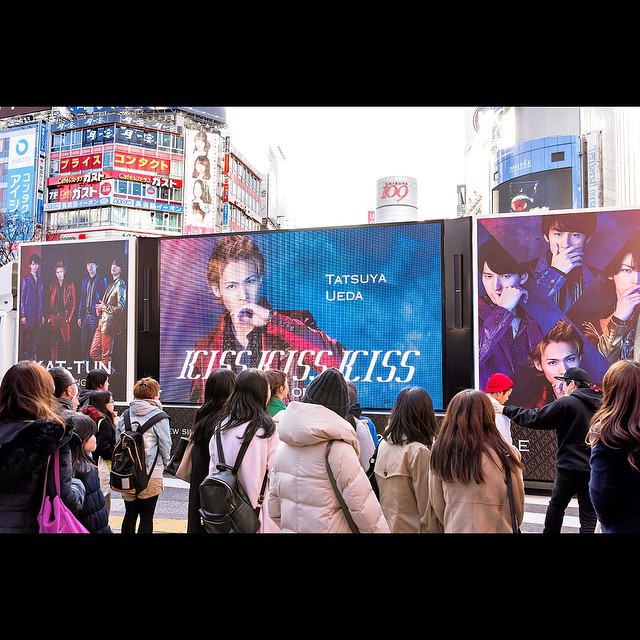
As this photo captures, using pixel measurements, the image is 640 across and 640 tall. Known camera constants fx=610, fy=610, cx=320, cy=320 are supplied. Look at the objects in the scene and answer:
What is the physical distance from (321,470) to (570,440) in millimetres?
2614

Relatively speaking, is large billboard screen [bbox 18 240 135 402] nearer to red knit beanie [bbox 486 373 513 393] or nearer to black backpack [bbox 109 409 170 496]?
black backpack [bbox 109 409 170 496]

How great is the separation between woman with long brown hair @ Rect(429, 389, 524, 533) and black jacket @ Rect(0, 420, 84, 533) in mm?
2003

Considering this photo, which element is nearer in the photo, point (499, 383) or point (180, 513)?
point (499, 383)

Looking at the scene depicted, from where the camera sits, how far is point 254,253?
8.54 meters

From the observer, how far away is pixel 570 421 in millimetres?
4820

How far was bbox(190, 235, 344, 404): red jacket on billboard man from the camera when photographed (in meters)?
8.13

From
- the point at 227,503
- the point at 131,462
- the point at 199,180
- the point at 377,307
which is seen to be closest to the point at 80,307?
the point at 377,307

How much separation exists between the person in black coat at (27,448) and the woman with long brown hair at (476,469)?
6.47ft

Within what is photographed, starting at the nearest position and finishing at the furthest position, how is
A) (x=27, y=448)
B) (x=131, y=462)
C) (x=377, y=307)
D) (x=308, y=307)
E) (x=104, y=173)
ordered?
1. (x=27, y=448)
2. (x=131, y=462)
3. (x=377, y=307)
4. (x=308, y=307)
5. (x=104, y=173)

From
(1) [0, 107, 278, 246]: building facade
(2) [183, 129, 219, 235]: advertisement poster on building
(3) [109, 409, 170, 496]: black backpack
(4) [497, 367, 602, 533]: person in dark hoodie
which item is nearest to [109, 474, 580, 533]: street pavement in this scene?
(4) [497, 367, 602, 533]: person in dark hoodie

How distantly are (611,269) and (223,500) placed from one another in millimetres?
5552

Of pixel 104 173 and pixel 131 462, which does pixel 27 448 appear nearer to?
pixel 131 462
